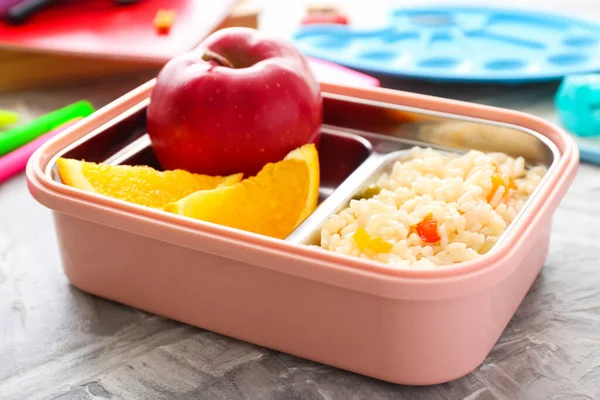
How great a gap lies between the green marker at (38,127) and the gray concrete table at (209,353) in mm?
295

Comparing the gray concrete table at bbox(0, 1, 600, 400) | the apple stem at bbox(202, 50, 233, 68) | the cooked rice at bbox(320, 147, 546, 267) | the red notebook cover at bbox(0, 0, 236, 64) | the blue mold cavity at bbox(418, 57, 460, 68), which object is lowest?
the gray concrete table at bbox(0, 1, 600, 400)

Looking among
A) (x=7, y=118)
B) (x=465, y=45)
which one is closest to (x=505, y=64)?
(x=465, y=45)

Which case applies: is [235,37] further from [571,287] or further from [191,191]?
[571,287]

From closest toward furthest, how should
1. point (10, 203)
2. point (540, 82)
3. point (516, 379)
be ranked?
point (516, 379)
point (10, 203)
point (540, 82)

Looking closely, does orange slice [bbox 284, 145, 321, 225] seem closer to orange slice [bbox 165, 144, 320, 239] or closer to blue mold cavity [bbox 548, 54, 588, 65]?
orange slice [bbox 165, 144, 320, 239]

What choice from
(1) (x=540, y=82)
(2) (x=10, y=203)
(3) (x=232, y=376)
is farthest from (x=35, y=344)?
(1) (x=540, y=82)

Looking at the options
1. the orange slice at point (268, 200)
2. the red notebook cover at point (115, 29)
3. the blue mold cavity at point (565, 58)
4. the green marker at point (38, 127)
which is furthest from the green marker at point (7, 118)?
the blue mold cavity at point (565, 58)

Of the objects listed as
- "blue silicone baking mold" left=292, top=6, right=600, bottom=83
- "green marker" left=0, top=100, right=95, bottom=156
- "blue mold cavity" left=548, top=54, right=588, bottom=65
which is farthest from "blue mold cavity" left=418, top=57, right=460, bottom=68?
"green marker" left=0, top=100, right=95, bottom=156

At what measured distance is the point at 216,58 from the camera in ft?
3.54

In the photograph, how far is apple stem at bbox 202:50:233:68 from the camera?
1.08 metres

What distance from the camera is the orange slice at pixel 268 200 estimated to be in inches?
37.3

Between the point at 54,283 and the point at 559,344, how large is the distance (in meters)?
0.61

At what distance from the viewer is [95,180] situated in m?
0.99

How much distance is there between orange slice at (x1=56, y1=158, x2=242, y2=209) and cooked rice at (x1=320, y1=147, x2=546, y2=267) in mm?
183
